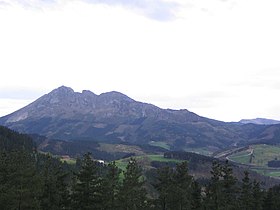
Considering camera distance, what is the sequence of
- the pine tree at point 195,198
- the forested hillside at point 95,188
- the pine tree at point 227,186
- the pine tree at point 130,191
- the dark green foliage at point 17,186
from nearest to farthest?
the dark green foliage at point 17,186, the forested hillside at point 95,188, the pine tree at point 227,186, the pine tree at point 130,191, the pine tree at point 195,198

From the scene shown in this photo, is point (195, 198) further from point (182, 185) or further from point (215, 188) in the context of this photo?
point (215, 188)

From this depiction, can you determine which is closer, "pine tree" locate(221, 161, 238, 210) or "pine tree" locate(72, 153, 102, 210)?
"pine tree" locate(72, 153, 102, 210)

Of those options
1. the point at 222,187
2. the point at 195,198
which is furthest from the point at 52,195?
the point at 195,198

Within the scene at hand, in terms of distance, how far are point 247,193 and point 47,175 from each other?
46.9m

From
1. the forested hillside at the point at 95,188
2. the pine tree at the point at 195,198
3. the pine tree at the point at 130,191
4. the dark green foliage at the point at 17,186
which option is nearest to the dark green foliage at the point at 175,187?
the forested hillside at the point at 95,188

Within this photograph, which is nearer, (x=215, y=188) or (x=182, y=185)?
(x=215, y=188)

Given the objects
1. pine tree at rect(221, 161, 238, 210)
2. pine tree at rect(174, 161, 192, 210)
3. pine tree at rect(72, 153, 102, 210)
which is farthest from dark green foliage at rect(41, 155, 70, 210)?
pine tree at rect(221, 161, 238, 210)

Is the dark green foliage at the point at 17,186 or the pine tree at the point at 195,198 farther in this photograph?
the pine tree at the point at 195,198

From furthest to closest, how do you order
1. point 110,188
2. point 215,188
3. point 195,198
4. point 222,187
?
point 195,198, point 222,187, point 215,188, point 110,188

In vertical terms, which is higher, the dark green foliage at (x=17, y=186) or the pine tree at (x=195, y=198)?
the dark green foliage at (x=17, y=186)

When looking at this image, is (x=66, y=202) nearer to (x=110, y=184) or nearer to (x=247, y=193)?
(x=110, y=184)

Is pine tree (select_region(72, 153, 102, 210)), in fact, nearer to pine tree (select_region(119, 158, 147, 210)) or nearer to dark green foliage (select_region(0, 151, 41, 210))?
dark green foliage (select_region(0, 151, 41, 210))

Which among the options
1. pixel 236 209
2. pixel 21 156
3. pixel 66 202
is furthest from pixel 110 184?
pixel 236 209

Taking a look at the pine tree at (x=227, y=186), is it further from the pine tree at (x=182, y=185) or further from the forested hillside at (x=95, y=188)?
the pine tree at (x=182, y=185)
